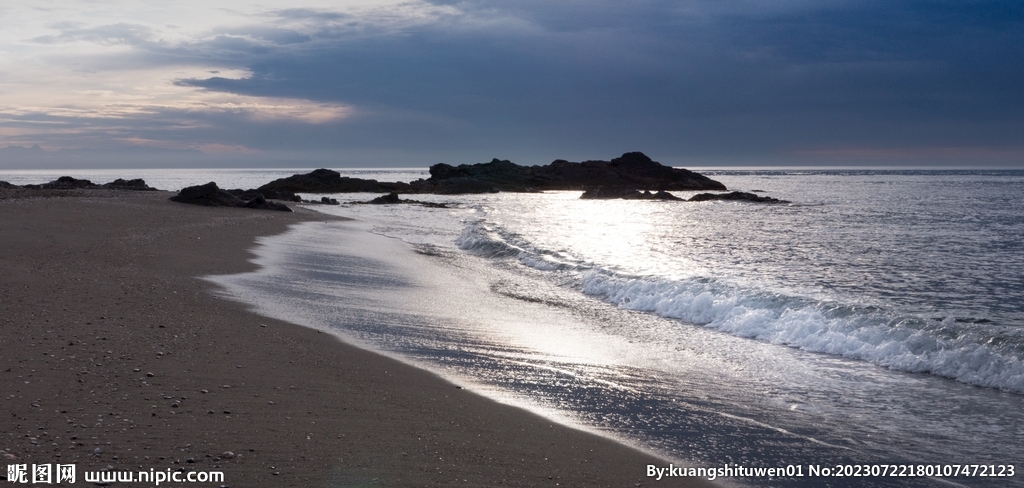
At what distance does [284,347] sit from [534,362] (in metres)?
→ 2.98

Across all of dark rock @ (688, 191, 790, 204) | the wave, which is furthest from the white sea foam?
dark rock @ (688, 191, 790, 204)

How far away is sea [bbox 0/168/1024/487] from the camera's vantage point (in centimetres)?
561

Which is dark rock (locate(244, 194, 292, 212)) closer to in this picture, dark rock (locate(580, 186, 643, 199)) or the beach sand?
the beach sand

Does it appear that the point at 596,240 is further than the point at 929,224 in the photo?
No

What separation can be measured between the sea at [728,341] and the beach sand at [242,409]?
1.96 feet

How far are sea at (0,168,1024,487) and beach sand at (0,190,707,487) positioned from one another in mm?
598

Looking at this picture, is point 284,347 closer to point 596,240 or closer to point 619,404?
point 619,404

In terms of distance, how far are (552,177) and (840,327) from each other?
107 m

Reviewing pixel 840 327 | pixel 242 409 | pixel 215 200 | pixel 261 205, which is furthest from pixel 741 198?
pixel 242 409

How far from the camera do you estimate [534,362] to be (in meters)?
8.20

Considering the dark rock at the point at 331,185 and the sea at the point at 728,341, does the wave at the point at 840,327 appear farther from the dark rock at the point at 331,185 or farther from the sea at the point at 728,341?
the dark rock at the point at 331,185

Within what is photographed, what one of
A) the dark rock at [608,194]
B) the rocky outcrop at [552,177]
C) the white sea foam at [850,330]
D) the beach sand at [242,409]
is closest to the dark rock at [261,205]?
the white sea foam at [850,330]

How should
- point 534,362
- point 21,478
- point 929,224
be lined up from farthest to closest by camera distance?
1. point 929,224
2. point 534,362
3. point 21,478

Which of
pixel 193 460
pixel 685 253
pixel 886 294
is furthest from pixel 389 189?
pixel 193 460
